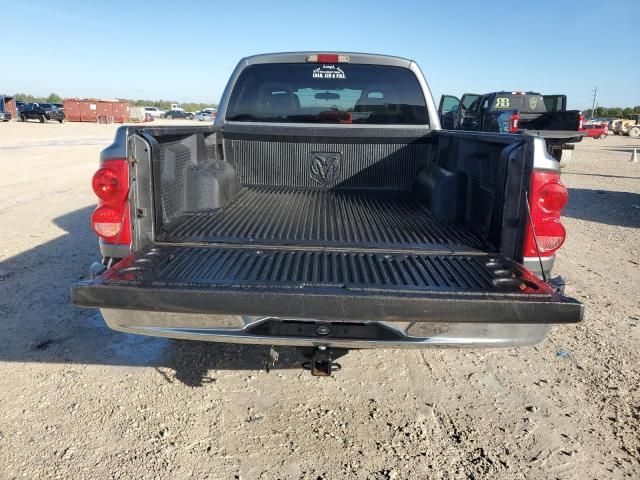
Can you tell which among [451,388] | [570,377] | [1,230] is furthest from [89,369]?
[1,230]

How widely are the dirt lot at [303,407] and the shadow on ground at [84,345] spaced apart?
0.01m

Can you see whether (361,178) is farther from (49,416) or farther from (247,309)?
(49,416)

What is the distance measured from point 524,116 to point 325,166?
14248 millimetres

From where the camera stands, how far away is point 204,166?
3775mm

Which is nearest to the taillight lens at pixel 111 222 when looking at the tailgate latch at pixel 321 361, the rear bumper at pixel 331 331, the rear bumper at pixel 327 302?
the rear bumper at pixel 327 302

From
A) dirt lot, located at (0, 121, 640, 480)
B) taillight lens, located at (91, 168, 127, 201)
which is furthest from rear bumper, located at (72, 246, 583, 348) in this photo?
dirt lot, located at (0, 121, 640, 480)

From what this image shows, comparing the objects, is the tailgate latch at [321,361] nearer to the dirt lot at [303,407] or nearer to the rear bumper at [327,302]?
the rear bumper at [327,302]

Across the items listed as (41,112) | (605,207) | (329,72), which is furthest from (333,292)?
(41,112)

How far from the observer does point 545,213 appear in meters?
2.57

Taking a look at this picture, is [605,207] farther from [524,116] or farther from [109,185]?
[109,185]

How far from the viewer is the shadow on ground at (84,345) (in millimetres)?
3439

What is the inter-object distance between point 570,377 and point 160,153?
300 centimetres

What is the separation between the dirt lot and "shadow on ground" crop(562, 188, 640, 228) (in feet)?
15.8

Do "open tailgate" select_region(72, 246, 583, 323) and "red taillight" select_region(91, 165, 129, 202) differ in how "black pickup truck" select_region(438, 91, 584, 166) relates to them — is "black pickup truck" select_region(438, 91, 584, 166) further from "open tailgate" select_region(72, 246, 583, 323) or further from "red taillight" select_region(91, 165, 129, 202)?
"red taillight" select_region(91, 165, 129, 202)
